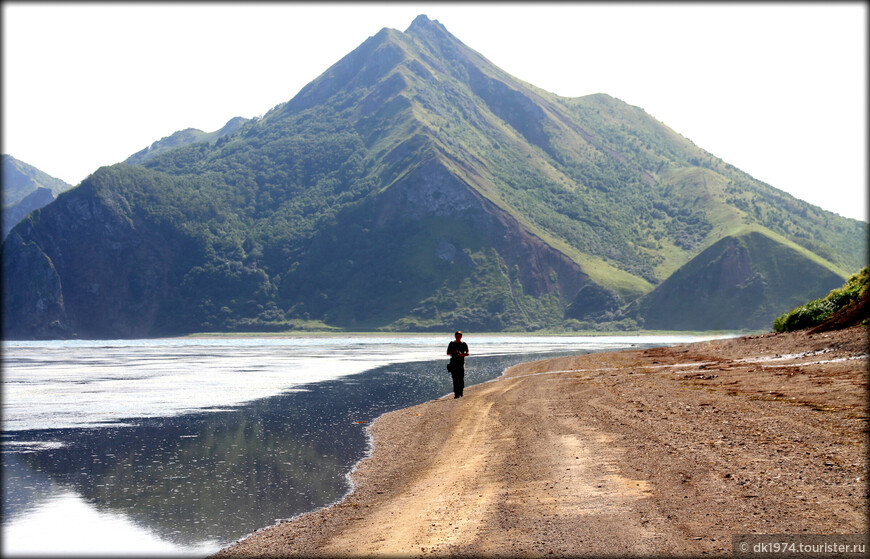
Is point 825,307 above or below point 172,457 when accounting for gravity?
above

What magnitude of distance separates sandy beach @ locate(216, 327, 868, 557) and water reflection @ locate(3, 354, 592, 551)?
1178 mm

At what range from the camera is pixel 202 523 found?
16.2 metres

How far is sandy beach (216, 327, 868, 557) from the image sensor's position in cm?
1176

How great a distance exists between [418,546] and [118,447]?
1696 centimetres

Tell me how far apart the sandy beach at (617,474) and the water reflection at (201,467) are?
3.87 ft

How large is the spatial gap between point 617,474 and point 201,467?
12134 millimetres

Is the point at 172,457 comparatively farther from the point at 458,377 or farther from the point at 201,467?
the point at 458,377

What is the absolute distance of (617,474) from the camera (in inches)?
622

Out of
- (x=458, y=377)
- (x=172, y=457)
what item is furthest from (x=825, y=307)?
(x=172, y=457)

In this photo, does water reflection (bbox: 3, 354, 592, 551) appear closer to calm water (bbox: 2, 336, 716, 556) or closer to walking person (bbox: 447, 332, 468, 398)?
calm water (bbox: 2, 336, 716, 556)

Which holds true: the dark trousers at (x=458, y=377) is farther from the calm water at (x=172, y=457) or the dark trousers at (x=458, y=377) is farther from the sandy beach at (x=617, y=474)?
the sandy beach at (x=617, y=474)

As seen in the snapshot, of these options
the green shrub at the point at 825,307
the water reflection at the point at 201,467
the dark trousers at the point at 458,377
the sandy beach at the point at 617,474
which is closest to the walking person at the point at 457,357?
the dark trousers at the point at 458,377

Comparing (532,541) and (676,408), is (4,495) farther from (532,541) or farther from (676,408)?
(676,408)

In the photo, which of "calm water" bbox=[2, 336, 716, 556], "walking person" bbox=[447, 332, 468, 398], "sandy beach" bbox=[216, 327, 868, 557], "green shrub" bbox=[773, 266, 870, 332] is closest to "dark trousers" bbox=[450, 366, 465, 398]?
"walking person" bbox=[447, 332, 468, 398]
